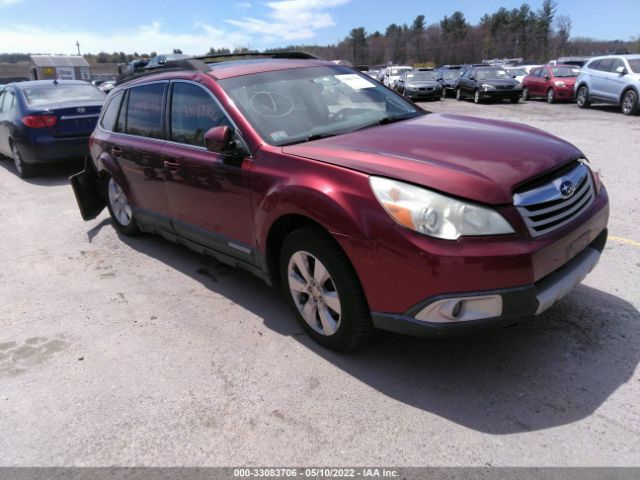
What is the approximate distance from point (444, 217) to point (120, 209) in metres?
4.27

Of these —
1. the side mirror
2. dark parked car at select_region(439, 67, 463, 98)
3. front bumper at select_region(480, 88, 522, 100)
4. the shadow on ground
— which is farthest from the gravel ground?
dark parked car at select_region(439, 67, 463, 98)

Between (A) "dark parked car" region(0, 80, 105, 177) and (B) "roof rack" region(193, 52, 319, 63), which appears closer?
(B) "roof rack" region(193, 52, 319, 63)

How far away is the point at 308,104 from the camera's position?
12.3 ft

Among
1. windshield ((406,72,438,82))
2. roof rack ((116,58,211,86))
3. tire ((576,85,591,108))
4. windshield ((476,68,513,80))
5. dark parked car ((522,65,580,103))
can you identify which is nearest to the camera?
roof rack ((116,58,211,86))

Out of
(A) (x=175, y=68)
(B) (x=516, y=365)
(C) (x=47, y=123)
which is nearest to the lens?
(B) (x=516, y=365)

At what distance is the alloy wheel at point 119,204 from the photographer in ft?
17.9

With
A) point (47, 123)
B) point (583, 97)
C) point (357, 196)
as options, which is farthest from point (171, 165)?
point (583, 97)

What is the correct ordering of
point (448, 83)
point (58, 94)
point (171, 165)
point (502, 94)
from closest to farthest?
point (171, 165) → point (58, 94) → point (502, 94) → point (448, 83)

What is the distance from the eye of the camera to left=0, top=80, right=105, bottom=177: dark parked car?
877cm

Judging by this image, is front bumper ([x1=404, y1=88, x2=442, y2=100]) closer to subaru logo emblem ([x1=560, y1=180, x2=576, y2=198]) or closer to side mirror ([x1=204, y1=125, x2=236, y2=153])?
side mirror ([x1=204, y1=125, x2=236, y2=153])

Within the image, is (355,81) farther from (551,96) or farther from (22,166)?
(551,96)

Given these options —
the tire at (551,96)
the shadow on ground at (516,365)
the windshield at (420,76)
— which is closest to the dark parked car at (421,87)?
the windshield at (420,76)

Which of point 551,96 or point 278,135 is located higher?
point 278,135

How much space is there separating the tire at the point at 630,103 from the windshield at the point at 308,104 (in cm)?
1356
